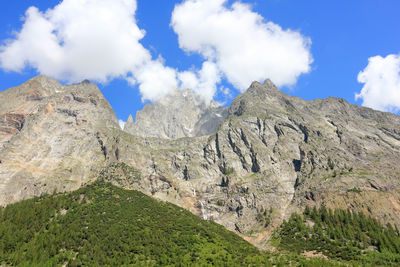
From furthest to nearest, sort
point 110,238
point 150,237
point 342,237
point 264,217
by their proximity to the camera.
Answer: point 264,217 → point 342,237 → point 150,237 → point 110,238

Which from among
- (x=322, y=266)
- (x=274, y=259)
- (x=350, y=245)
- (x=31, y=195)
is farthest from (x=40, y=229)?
(x=350, y=245)

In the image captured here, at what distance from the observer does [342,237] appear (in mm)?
151500

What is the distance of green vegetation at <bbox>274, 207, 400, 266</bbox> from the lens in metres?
134

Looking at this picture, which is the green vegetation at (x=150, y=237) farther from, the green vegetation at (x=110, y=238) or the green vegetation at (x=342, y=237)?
the green vegetation at (x=110, y=238)

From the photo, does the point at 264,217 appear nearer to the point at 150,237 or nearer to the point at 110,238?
the point at 150,237

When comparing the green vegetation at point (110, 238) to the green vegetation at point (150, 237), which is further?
the green vegetation at point (150, 237)

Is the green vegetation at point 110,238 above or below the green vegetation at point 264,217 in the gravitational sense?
below

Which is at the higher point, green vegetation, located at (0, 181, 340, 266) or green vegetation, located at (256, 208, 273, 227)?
green vegetation, located at (256, 208, 273, 227)

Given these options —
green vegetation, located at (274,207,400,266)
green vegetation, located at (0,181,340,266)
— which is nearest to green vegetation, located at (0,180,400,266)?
green vegetation, located at (274,207,400,266)

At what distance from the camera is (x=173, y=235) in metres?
134

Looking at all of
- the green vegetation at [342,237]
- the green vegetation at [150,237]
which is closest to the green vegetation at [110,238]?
the green vegetation at [150,237]

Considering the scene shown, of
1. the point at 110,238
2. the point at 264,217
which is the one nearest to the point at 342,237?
the point at 264,217

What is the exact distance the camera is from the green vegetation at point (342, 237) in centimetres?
13450

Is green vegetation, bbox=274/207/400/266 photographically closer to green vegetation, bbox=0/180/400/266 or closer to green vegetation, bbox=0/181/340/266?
green vegetation, bbox=0/180/400/266
